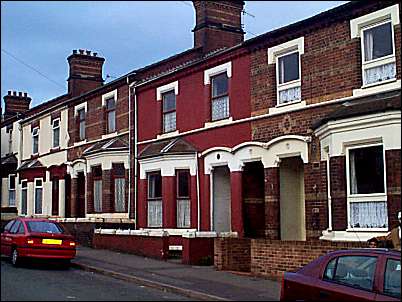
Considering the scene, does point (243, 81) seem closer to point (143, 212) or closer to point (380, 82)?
point (380, 82)

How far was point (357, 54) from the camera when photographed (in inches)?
627

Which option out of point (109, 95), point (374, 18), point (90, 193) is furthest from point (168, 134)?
point (374, 18)

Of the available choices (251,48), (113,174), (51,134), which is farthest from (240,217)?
(51,134)

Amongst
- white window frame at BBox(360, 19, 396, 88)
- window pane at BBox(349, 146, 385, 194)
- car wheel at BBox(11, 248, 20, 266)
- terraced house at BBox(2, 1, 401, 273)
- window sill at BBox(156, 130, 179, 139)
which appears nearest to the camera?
window pane at BBox(349, 146, 385, 194)

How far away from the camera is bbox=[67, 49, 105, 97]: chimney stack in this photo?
105 ft

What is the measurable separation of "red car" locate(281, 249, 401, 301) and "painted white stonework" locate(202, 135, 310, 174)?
27.0ft

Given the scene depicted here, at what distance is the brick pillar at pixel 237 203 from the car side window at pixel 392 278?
1106 centimetres

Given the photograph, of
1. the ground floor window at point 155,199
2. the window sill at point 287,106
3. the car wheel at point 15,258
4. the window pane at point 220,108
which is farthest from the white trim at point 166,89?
the car wheel at point 15,258

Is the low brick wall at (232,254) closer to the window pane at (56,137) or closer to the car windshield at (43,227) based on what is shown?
the car windshield at (43,227)

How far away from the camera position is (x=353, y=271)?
858 cm

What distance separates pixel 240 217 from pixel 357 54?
6147 mm

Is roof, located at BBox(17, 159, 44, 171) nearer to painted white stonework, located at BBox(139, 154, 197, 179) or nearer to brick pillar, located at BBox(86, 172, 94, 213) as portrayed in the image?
Result: brick pillar, located at BBox(86, 172, 94, 213)

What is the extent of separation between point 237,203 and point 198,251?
2.32m

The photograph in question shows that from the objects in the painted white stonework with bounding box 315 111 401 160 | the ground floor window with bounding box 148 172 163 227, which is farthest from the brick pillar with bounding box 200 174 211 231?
the painted white stonework with bounding box 315 111 401 160
